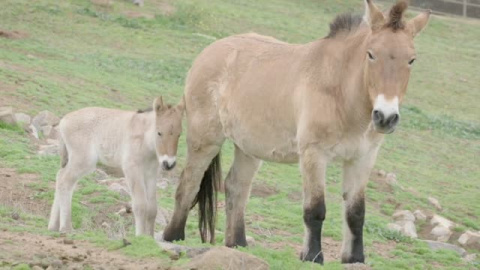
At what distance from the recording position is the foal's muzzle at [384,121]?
7.97 metres

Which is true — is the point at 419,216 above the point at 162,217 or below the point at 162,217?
below

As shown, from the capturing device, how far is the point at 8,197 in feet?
37.3

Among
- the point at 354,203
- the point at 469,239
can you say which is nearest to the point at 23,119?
the point at 469,239

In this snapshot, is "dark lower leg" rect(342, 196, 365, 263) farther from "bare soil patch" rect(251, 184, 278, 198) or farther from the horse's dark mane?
"bare soil patch" rect(251, 184, 278, 198)

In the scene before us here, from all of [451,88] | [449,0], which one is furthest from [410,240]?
[449,0]

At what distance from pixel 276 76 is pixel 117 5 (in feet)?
67.8

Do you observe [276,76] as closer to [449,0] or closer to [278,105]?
[278,105]

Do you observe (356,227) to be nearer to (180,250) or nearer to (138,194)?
(180,250)

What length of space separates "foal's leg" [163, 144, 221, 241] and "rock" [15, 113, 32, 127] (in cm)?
508

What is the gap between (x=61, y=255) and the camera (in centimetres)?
765

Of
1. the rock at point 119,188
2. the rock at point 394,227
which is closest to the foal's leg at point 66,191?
the rock at point 119,188

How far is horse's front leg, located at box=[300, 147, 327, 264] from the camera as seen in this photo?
28.7 ft

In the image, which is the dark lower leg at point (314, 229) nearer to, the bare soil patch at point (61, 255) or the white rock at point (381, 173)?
the bare soil patch at point (61, 255)

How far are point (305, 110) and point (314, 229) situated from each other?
3.30 feet
